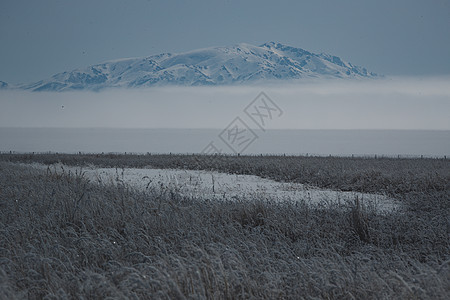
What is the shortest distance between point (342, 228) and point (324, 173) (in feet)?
47.9

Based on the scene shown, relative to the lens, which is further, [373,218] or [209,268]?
[373,218]

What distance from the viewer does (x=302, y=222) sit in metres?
9.88

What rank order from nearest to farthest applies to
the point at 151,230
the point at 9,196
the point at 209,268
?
the point at 209,268 → the point at 151,230 → the point at 9,196

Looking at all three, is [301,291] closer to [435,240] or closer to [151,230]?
[151,230]

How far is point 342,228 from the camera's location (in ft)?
31.8

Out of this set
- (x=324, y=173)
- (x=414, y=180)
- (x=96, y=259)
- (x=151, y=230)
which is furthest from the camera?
(x=324, y=173)

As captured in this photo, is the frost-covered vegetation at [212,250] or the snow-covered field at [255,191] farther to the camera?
the snow-covered field at [255,191]

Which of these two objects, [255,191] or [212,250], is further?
[255,191]

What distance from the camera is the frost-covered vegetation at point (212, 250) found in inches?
206

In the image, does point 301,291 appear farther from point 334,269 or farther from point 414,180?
point 414,180

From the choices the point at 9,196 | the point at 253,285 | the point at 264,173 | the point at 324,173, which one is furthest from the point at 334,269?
the point at 264,173

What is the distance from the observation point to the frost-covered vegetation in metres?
5.24

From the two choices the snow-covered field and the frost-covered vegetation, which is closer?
the frost-covered vegetation

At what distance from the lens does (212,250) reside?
6.55 meters
